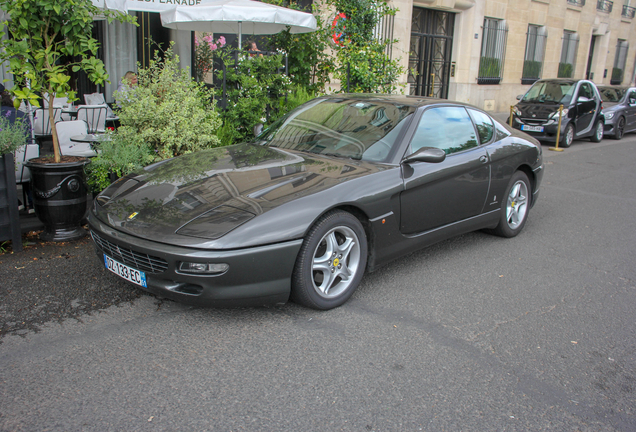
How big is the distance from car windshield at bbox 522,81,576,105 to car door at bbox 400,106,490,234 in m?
9.87

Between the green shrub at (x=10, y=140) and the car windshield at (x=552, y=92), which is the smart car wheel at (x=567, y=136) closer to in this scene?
the car windshield at (x=552, y=92)

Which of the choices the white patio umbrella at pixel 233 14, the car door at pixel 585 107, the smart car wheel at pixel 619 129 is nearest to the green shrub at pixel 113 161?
the white patio umbrella at pixel 233 14

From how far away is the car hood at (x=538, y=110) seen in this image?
517 inches

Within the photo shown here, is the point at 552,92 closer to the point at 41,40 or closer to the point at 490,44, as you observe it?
the point at 490,44

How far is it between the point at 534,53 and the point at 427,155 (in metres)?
21.8

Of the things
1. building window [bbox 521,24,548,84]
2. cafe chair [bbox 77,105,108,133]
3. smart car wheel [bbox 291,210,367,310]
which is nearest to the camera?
smart car wheel [bbox 291,210,367,310]

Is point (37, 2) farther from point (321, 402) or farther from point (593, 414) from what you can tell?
point (593, 414)

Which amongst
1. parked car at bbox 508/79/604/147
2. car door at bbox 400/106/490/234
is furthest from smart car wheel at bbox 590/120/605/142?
car door at bbox 400/106/490/234

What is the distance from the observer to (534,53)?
23.0m

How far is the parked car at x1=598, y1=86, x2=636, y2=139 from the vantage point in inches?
594

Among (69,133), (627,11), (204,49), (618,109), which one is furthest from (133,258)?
(627,11)

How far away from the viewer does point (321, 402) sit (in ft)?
8.81

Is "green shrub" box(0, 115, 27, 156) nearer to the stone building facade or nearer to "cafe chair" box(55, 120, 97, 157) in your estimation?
"cafe chair" box(55, 120, 97, 157)

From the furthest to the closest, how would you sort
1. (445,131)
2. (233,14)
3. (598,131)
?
(598,131), (233,14), (445,131)
